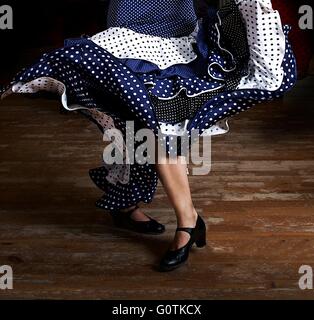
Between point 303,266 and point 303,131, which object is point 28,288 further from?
point 303,131

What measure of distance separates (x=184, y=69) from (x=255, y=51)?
24 centimetres

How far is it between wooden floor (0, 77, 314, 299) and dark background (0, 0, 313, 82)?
4.50ft

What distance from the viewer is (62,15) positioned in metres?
4.84

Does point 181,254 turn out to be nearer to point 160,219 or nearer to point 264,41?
point 160,219

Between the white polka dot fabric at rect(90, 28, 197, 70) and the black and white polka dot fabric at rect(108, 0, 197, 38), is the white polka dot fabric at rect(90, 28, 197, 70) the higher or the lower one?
the lower one

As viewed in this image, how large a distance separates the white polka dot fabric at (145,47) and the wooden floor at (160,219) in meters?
0.68

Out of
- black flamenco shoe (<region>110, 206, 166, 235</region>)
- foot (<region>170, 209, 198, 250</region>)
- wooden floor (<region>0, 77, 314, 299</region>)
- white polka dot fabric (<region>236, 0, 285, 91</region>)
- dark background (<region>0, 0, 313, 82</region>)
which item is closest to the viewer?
white polka dot fabric (<region>236, 0, 285, 91</region>)

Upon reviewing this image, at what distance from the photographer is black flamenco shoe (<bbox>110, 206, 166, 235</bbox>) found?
2.43 meters

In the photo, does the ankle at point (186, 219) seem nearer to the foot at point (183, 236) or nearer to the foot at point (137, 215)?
the foot at point (183, 236)

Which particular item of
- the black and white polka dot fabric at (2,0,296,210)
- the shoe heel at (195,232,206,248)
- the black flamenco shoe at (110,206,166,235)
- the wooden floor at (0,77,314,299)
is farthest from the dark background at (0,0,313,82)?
the shoe heel at (195,232,206,248)

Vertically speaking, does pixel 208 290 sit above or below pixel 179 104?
below

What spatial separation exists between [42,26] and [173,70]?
308 centimetres

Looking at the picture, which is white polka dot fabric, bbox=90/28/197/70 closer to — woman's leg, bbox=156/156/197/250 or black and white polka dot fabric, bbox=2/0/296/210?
black and white polka dot fabric, bbox=2/0/296/210

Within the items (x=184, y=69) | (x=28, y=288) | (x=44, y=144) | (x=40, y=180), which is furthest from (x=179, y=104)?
(x=44, y=144)
